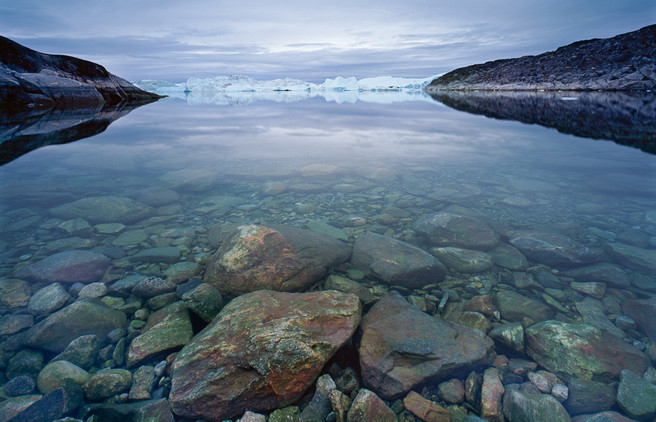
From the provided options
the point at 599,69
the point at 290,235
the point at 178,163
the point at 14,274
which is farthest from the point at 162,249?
the point at 599,69

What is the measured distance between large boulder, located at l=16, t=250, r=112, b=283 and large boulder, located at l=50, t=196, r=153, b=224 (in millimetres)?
1996

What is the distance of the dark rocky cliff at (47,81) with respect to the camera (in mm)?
26422

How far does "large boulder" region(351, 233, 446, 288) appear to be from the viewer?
5.23 metres

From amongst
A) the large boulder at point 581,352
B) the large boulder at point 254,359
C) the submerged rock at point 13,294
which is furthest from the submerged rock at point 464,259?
the submerged rock at point 13,294

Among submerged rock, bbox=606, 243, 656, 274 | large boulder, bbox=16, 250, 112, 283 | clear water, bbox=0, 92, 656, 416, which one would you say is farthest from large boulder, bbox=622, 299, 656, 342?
large boulder, bbox=16, 250, 112, 283

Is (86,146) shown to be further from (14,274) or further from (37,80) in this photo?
(37,80)

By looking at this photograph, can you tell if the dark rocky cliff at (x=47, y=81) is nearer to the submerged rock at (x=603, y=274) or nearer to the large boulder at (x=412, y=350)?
the large boulder at (x=412, y=350)

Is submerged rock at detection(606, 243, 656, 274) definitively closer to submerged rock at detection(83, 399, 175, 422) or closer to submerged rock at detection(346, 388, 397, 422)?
submerged rock at detection(346, 388, 397, 422)

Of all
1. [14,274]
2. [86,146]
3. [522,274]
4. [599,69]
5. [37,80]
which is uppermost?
[599,69]

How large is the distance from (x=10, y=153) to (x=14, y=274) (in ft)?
37.8

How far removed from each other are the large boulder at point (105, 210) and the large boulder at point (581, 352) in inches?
341

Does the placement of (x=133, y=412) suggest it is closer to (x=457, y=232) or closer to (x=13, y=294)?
(x=13, y=294)

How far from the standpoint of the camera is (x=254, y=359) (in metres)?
3.18

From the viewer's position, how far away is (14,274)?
5.11m
